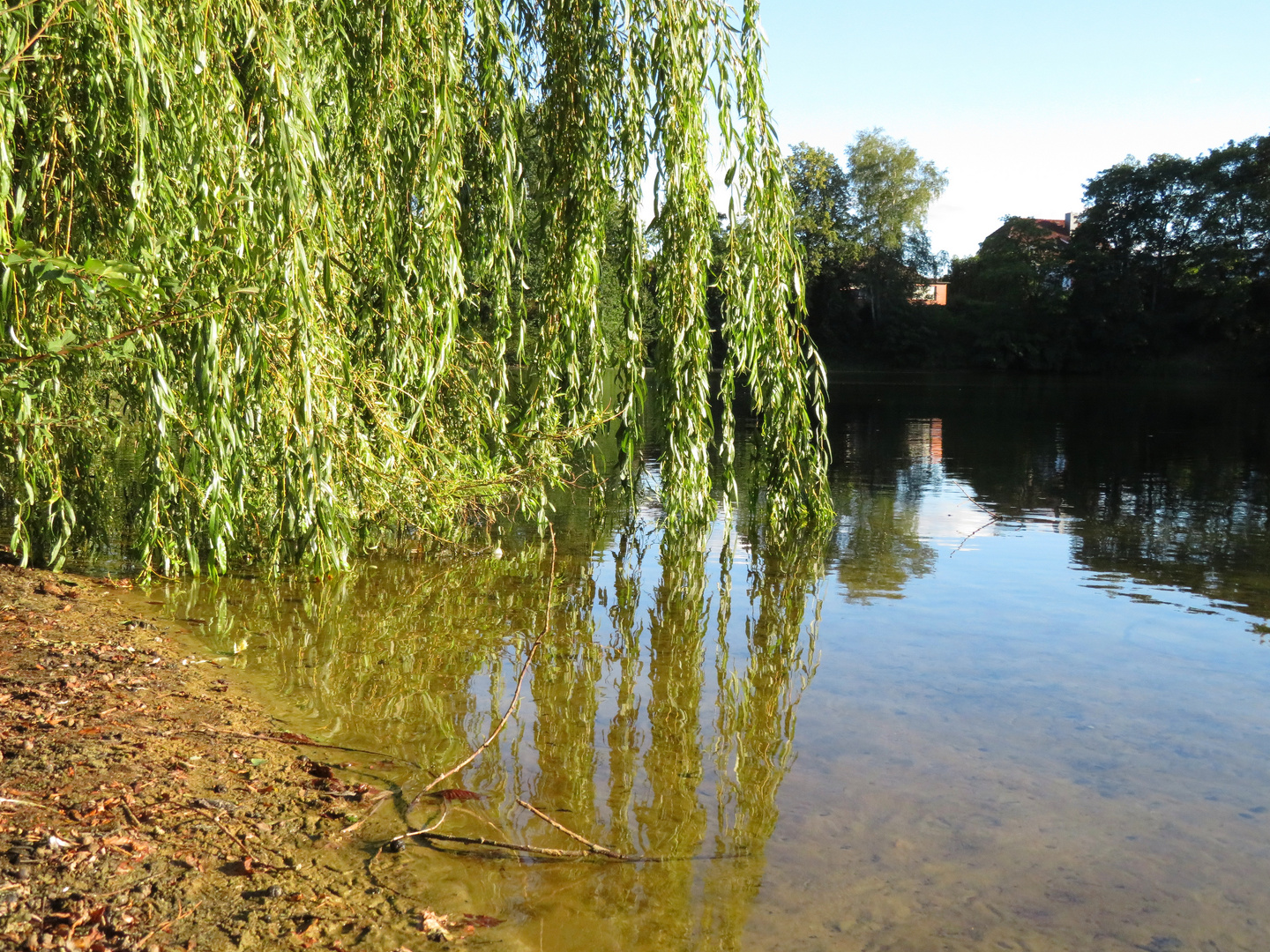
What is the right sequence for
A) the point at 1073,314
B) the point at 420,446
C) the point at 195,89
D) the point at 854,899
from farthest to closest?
the point at 1073,314 < the point at 420,446 < the point at 195,89 < the point at 854,899

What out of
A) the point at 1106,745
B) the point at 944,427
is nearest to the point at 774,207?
the point at 1106,745

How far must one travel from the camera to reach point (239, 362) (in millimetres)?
4859

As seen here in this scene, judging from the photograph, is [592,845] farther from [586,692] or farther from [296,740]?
[586,692]

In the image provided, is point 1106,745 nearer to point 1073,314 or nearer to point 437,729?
point 437,729

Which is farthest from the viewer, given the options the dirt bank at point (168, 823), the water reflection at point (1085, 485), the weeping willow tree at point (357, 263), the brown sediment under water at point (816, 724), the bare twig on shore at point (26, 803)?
the water reflection at point (1085, 485)

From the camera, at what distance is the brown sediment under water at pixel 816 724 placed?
9.37 ft

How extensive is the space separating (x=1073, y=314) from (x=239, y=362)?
54.1 metres

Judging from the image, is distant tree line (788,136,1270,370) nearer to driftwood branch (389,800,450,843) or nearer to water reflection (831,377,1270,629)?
water reflection (831,377,1270,629)

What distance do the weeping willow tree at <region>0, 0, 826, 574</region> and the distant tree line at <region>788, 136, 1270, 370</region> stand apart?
4506 cm

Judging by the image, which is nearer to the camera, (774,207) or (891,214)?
(774,207)

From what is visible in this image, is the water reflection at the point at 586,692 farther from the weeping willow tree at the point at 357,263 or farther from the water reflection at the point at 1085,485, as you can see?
the water reflection at the point at 1085,485

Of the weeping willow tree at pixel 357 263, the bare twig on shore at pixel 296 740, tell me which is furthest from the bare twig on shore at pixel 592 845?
the weeping willow tree at pixel 357 263

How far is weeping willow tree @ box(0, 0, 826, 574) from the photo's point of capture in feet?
15.0

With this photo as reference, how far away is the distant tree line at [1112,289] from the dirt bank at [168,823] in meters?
48.9
